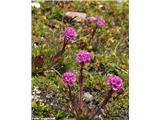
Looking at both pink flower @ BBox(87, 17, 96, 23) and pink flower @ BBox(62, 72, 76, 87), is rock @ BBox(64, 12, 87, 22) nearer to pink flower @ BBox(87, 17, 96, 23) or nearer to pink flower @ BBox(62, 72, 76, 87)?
pink flower @ BBox(87, 17, 96, 23)

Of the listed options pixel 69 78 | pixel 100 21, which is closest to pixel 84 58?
pixel 69 78

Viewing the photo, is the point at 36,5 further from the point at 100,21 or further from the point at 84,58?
the point at 84,58

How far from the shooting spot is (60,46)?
159 inches

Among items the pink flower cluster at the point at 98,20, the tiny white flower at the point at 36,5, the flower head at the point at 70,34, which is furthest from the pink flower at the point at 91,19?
the tiny white flower at the point at 36,5

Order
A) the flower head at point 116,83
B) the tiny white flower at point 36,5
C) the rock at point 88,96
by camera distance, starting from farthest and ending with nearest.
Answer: the tiny white flower at point 36,5 < the rock at point 88,96 < the flower head at point 116,83

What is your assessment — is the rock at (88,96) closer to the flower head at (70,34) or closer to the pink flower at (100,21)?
the flower head at (70,34)

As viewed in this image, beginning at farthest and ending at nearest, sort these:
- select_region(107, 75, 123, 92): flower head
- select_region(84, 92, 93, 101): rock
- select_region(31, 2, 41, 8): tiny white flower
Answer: select_region(31, 2, 41, 8): tiny white flower < select_region(84, 92, 93, 101): rock < select_region(107, 75, 123, 92): flower head

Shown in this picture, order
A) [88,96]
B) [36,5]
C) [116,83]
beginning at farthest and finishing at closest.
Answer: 1. [36,5]
2. [88,96]
3. [116,83]

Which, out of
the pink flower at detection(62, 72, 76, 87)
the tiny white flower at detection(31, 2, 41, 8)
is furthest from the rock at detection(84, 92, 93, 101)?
the tiny white flower at detection(31, 2, 41, 8)

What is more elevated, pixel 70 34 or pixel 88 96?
pixel 70 34
